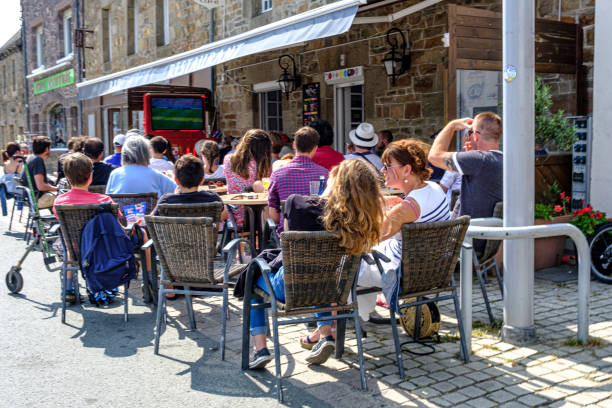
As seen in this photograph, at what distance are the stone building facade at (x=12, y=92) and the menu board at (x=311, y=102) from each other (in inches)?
835

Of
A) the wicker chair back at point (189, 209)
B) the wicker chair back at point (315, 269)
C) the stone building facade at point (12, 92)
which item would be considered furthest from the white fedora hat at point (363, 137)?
the stone building facade at point (12, 92)

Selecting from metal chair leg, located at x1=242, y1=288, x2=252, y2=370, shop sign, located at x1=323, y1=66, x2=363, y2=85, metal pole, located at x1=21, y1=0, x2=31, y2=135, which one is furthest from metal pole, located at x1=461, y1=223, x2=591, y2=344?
metal pole, located at x1=21, y1=0, x2=31, y2=135

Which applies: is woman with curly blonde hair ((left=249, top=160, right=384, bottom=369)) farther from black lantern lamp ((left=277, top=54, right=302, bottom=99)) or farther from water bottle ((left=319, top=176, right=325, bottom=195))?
black lantern lamp ((left=277, top=54, right=302, bottom=99))

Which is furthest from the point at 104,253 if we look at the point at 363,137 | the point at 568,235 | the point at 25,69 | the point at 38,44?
the point at 25,69

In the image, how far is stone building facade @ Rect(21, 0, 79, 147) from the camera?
23344 mm

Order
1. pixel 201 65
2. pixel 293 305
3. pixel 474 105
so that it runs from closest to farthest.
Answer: pixel 293 305, pixel 474 105, pixel 201 65

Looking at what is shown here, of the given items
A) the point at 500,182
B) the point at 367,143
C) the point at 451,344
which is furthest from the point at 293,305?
the point at 367,143

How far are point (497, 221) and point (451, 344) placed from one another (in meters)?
0.89

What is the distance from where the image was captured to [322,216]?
11.4 ft

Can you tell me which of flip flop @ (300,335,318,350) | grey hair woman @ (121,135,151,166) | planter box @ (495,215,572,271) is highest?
grey hair woman @ (121,135,151,166)

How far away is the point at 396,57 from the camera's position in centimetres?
934

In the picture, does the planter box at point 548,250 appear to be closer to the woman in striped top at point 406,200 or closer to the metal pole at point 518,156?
the metal pole at point 518,156

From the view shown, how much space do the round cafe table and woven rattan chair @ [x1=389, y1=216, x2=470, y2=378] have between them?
78.2 inches

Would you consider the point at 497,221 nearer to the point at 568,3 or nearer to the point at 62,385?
the point at 62,385
